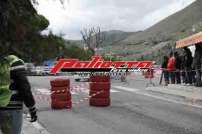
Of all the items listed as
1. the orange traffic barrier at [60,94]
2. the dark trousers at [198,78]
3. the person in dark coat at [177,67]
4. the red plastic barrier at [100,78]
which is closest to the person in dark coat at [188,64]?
the dark trousers at [198,78]

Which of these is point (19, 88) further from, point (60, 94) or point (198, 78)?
point (198, 78)

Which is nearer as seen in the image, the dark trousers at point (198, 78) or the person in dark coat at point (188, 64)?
the dark trousers at point (198, 78)

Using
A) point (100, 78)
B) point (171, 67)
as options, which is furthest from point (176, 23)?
point (100, 78)

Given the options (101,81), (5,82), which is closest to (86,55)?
(101,81)

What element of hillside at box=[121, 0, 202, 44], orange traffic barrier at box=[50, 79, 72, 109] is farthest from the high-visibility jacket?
hillside at box=[121, 0, 202, 44]

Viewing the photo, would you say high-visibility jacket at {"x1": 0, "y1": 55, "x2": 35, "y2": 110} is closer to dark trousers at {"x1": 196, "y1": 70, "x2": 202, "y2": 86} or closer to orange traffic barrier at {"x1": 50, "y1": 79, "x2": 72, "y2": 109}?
orange traffic barrier at {"x1": 50, "y1": 79, "x2": 72, "y2": 109}

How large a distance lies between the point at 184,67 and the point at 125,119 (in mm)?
11620

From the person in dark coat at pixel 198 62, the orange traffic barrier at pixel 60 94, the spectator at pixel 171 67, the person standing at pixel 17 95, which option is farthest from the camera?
the spectator at pixel 171 67

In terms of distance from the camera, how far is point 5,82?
15.3 ft

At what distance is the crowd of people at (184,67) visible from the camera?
23.4 meters

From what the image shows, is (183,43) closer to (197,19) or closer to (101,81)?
(101,81)

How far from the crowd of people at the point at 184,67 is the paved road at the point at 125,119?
15.6 feet

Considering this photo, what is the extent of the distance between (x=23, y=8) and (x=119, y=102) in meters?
16.6

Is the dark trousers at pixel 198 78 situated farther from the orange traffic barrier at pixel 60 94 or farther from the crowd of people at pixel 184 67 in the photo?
the orange traffic barrier at pixel 60 94
